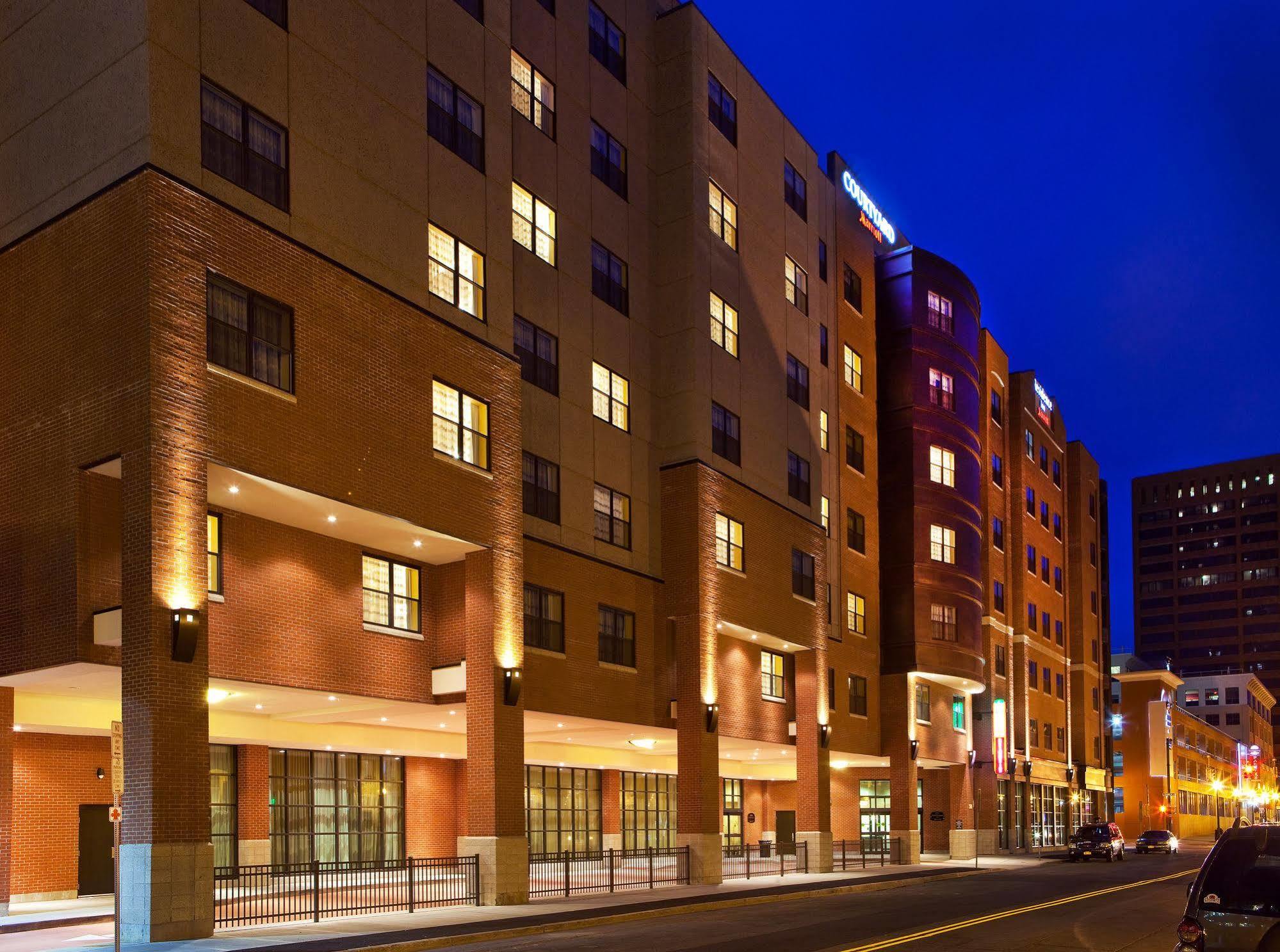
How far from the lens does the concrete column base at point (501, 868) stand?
30.4m

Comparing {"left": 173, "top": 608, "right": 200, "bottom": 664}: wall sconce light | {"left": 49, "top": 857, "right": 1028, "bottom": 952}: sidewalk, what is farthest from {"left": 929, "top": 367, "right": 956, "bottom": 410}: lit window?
{"left": 173, "top": 608, "right": 200, "bottom": 664}: wall sconce light

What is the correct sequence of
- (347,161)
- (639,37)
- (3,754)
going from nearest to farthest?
(3,754)
(347,161)
(639,37)

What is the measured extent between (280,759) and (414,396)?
12286 millimetres

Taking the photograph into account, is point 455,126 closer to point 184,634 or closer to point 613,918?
point 184,634

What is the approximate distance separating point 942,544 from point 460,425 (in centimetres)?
3528

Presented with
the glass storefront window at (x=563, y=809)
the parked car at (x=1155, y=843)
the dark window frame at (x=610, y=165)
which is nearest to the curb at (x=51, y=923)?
the glass storefront window at (x=563, y=809)

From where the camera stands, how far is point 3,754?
2584cm

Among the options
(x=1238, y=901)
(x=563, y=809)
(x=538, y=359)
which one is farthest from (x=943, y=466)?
(x=1238, y=901)

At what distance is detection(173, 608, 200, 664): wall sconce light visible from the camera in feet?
74.6

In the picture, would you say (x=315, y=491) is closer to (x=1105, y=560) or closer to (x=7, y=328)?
(x=7, y=328)

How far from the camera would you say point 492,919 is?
2652 cm

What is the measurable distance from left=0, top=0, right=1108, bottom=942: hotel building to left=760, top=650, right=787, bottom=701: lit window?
258 mm

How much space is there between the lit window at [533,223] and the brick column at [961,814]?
37.5 m

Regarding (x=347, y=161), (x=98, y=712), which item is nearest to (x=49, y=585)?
(x=98, y=712)
